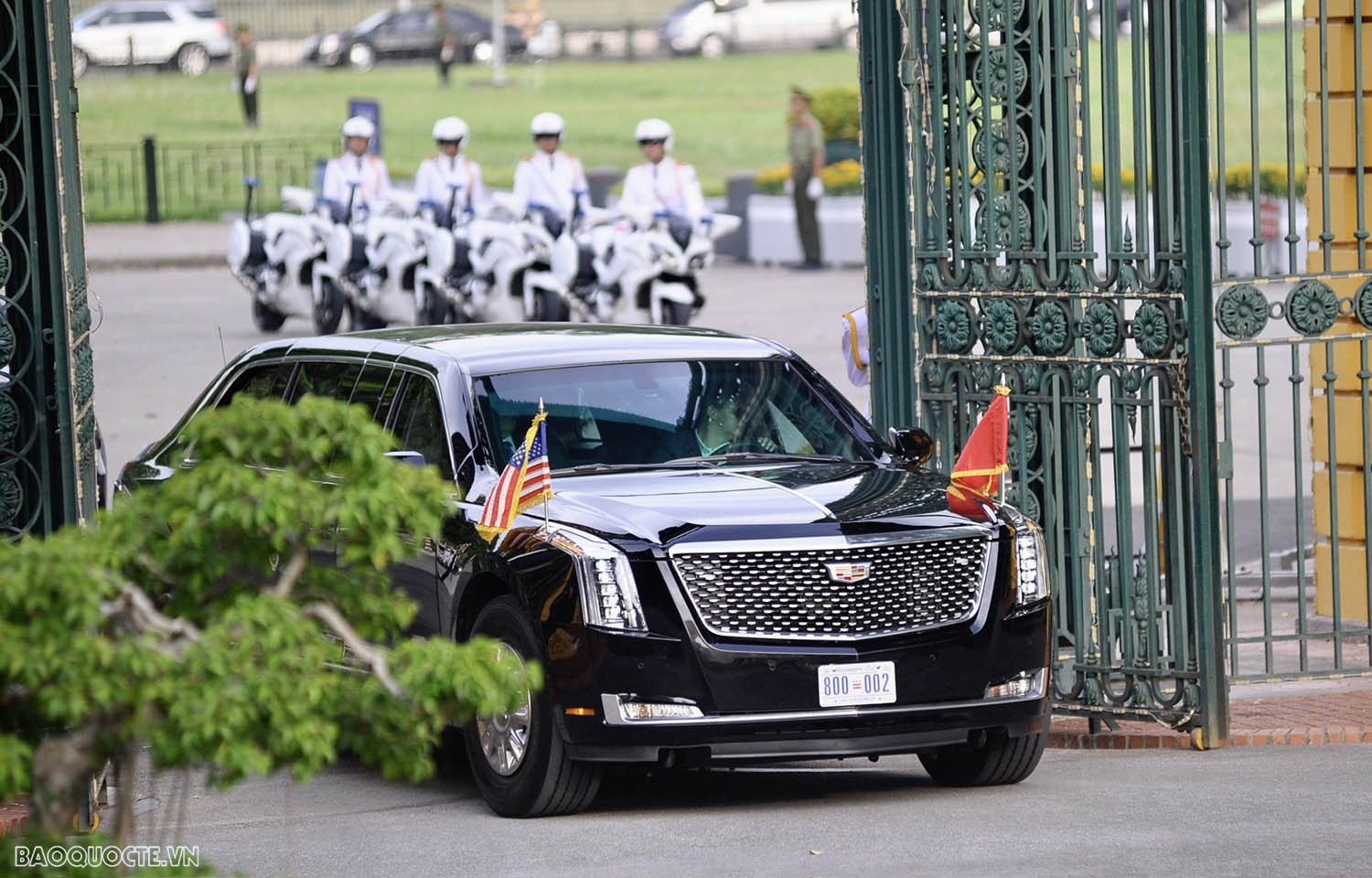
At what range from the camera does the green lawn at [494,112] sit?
47.2 meters

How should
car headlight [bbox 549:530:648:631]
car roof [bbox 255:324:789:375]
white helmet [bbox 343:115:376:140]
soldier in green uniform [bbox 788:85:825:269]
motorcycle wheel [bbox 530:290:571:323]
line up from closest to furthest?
car headlight [bbox 549:530:648:631] < car roof [bbox 255:324:789:375] < motorcycle wheel [bbox 530:290:571:323] < white helmet [bbox 343:115:376:140] < soldier in green uniform [bbox 788:85:825:269]

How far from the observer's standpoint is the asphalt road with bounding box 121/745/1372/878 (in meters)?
7.33

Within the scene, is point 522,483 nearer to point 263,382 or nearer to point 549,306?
point 263,382

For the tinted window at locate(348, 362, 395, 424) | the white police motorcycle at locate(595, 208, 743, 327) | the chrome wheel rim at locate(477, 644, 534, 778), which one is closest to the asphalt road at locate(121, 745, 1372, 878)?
the chrome wheel rim at locate(477, 644, 534, 778)

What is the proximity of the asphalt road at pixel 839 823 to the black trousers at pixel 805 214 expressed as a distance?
2505cm

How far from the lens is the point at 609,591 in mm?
7789

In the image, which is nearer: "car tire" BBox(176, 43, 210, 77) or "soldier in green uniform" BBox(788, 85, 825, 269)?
"soldier in green uniform" BBox(788, 85, 825, 269)

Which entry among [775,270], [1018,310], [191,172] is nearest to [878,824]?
[1018,310]

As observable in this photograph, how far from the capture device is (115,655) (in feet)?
14.4

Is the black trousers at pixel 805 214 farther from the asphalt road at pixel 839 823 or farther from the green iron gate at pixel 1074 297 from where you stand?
the asphalt road at pixel 839 823

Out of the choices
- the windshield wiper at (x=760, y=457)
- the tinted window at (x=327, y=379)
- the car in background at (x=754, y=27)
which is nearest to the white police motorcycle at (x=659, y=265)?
the tinted window at (x=327, y=379)

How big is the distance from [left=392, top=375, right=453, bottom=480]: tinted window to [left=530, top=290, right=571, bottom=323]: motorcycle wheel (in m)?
15.5

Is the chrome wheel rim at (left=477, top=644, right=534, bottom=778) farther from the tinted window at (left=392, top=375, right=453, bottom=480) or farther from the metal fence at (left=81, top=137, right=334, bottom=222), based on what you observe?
the metal fence at (left=81, top=137, right=334, bottom=222)

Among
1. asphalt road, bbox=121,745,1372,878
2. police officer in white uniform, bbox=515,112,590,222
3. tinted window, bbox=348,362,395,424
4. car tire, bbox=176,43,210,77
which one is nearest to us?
asphalt road, bbox=121,745,1372,878
